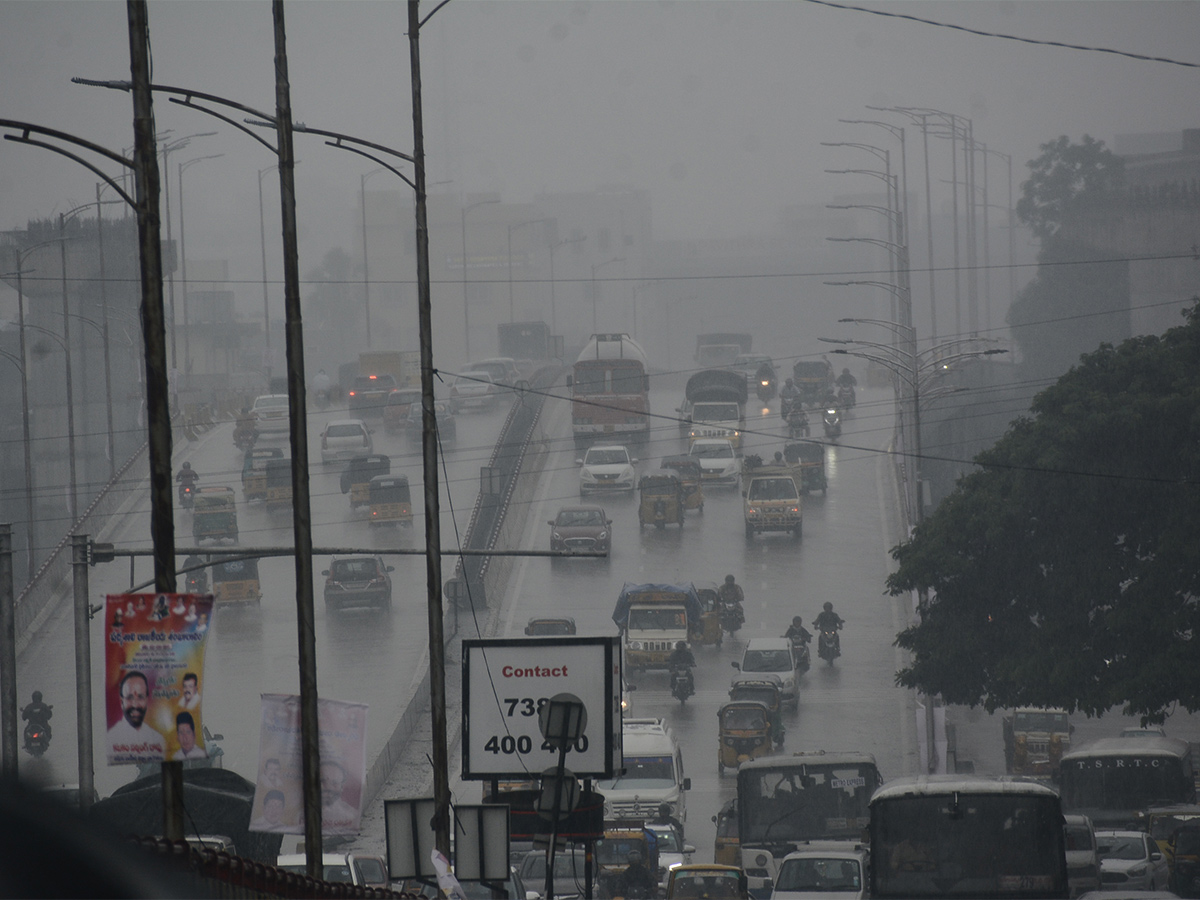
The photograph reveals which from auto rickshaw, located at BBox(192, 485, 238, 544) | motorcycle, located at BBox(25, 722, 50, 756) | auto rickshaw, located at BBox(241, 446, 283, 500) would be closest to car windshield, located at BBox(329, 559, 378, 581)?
auto rickshaw, located at BBox(192, 485, 238, 544)

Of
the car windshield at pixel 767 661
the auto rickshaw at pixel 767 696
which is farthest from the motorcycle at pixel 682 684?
the auto rickshaw at pixel 767 696

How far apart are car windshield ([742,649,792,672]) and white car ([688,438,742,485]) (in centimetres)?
1956

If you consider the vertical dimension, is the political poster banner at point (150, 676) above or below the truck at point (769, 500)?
below

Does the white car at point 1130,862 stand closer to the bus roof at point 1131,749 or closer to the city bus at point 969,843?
the bus roof at point 1131,749

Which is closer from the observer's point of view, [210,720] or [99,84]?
[99,84]

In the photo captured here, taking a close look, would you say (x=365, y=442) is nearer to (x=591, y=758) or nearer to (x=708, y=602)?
(x=708, y=602)

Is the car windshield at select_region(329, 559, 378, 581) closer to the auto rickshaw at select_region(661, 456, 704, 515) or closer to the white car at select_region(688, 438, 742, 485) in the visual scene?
the auto rickshaw at select_region(661, 456, 704, 515)

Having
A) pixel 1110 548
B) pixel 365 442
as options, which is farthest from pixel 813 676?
pixel 365 442

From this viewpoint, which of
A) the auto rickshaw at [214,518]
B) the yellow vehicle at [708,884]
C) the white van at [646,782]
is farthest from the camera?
the auto rickshaw at [214,518]

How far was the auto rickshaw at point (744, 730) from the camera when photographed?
111 ft

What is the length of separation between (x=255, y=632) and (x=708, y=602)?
1402 centimetres

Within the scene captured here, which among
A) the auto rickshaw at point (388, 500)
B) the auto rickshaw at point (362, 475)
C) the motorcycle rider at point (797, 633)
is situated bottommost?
the motorcycle rider at point (797, 633)

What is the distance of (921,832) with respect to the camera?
45.6 feet

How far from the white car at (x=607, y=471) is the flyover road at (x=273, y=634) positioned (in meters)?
4.67
